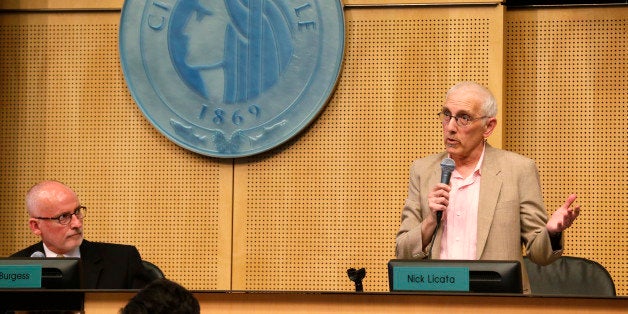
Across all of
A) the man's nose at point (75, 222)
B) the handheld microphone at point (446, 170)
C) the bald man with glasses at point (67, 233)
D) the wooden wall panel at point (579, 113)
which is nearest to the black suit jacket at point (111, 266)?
the bald man with glasses at point (67, 233)

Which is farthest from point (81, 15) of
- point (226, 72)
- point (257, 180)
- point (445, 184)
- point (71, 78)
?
point (445, 184)

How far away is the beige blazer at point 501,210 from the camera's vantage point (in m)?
4.27

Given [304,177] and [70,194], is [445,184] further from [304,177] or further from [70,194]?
[304,177]

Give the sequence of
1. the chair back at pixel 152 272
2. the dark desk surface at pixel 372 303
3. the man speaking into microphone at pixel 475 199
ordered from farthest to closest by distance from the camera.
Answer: the chair back at pixel 152 272
the man speaking into microphone at pixel 475 199
the dark desk surface at pixel 372 303

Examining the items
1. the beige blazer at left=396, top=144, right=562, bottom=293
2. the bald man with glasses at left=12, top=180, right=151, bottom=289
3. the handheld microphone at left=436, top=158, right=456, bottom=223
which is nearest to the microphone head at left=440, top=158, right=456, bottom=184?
the handheld microphone at left=436, top=158, right=456, bottom=223

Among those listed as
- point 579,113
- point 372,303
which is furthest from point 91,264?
point 579,113

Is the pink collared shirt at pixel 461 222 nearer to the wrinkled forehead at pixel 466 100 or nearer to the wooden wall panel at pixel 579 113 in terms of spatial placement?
the wrinkled forehead at pixel 466 100

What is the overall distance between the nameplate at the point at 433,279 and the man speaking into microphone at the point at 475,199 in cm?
74

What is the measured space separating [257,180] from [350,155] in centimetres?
57

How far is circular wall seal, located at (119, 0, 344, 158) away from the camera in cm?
634

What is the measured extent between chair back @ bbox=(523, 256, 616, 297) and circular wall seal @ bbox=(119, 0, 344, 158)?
1858 millimetres

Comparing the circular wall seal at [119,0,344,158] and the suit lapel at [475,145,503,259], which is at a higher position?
the circular wall seal at [119,0,344,158]

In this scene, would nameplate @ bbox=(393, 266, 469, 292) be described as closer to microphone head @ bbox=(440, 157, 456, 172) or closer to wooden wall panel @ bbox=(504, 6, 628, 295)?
microphone head @ bbox=(440, 157, 456, 172)

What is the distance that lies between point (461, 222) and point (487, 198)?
0.14 metres
